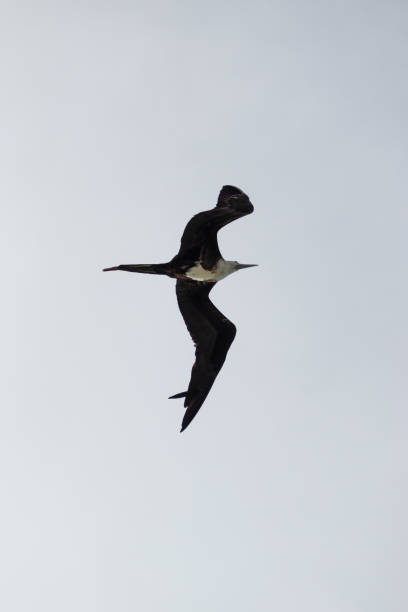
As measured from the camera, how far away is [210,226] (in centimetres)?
1944

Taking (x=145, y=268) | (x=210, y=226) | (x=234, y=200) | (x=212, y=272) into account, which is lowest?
(x=212, y=272)

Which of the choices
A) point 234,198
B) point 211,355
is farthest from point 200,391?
point 234,198

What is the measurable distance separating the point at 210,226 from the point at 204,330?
265 centimetres

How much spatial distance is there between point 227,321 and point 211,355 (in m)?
0.82

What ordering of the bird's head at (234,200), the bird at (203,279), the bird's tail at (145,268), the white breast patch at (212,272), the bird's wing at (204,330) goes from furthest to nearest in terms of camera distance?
1. the bird's wing at (204,330)
2. the white breast patch at (212,272)
3. the bird's tail at (145,268)
4. the bird at (203,279)
5. the bird's head at (234,200)

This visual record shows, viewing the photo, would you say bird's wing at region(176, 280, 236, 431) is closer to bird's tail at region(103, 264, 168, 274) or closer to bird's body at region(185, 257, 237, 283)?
bird's body at region(185, 257, 237, 283)

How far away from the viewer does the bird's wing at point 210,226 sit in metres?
18.7

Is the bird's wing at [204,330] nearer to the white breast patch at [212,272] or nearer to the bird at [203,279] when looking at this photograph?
the bird at [203,279]

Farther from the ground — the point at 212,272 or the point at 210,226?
the point at 210,226

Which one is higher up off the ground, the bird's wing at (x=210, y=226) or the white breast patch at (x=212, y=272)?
the bird's wing at (x=210, y=226)

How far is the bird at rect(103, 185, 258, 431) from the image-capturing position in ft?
62.6

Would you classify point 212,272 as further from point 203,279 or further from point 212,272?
point 203,279

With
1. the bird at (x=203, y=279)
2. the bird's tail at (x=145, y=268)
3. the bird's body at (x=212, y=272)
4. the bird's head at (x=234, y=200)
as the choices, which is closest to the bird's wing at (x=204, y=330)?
the bird at (x=203, y=279)

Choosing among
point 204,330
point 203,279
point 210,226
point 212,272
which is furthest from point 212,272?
point 204,330
